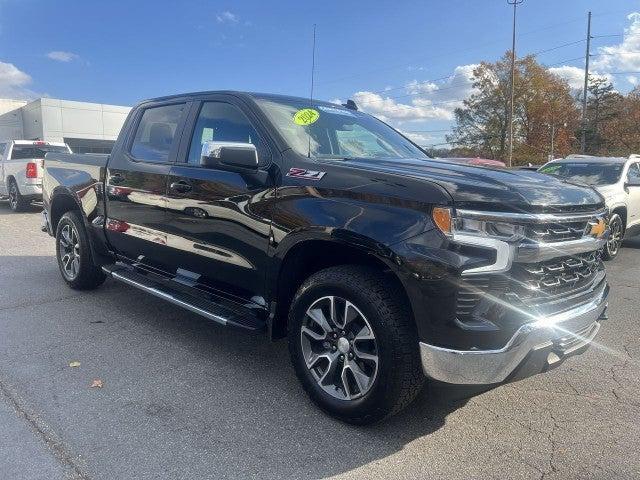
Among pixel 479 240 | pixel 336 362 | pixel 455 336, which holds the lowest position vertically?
pixel 336 362

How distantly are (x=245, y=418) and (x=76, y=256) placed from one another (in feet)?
11.5

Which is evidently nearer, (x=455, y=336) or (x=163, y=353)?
(x=455, y=336)

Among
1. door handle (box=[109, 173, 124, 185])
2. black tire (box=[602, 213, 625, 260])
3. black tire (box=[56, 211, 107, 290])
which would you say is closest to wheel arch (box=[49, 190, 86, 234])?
black tire (box=[56, 211, 107, 290])

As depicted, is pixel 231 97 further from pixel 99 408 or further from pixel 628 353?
pixel 628 353

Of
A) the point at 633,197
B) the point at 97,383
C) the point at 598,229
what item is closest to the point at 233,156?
the point at 97,383

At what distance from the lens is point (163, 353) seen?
4102mm

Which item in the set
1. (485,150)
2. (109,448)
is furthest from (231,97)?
(485,150)

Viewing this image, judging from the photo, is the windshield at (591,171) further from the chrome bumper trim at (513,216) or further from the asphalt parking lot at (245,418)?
the chrome bumper trim at (513,216)

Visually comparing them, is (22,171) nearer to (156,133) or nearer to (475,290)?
(156,133)

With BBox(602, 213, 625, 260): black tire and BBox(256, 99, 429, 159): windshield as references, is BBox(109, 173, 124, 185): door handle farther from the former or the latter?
BBox(602, 213, 625, 260): black tire

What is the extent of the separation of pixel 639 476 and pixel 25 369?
3.82m

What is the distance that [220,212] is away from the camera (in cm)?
370

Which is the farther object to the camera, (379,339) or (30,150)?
(30,150)

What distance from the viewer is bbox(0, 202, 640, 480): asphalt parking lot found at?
8.82 ft
